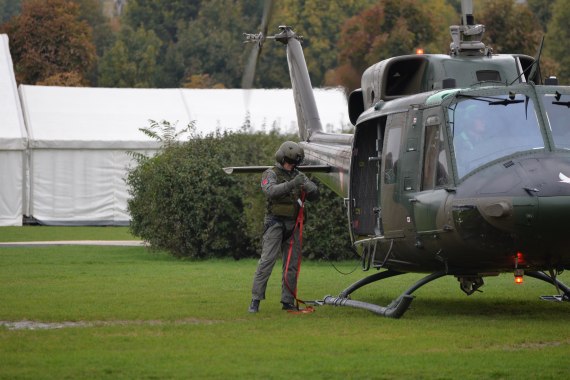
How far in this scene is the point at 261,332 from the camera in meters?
11.8

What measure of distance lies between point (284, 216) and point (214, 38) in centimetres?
6658

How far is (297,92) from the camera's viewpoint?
19.5 meters

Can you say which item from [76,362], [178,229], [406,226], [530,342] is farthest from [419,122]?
[178,229]

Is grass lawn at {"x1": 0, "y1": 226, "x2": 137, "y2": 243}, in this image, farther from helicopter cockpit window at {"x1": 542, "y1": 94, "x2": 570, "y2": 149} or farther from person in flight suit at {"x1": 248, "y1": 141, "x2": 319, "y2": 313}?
helicopter cockpit window at {"x1": 542, "y1": 94, "x2": 570, "y2": 149}

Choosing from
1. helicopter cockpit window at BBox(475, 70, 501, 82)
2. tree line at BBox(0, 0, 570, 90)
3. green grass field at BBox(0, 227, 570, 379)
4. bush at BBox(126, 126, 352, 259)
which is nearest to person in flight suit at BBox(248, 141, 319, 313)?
green grass field at BBox(0, 227, 570, 379)

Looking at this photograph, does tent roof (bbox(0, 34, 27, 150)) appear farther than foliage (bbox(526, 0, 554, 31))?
No

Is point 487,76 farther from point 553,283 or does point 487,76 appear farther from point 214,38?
point 214,38

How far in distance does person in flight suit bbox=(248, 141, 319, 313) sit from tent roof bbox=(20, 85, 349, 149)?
81.2 feet

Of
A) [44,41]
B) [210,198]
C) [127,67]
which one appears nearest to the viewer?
[210,198]

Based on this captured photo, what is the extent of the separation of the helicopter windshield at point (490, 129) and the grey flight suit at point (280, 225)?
2.18m

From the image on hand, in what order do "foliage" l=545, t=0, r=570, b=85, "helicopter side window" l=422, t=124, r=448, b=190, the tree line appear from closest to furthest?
"helicopter side window" l=422, t=124, r=448, b=190
the tree line
"foliage" l=545, t=0, r=570, b=85

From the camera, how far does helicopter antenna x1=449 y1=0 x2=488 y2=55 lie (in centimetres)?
1441

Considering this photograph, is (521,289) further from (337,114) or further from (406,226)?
(337,114)

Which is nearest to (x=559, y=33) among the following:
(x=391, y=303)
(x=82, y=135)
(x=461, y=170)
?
(x=82, y=135)
